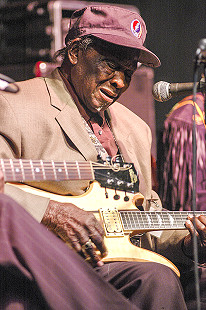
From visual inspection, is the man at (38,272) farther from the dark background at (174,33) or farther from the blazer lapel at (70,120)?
the dark background at (174,33)

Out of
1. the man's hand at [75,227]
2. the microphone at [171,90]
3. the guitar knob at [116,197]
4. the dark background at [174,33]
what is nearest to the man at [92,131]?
the man's hand at [75,227]

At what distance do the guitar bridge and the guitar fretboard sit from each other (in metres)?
0.03

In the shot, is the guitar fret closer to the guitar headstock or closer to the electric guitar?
the electric guitar

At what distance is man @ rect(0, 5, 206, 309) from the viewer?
174cm

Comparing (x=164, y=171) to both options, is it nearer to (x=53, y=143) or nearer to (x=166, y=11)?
(x=53, y=143)

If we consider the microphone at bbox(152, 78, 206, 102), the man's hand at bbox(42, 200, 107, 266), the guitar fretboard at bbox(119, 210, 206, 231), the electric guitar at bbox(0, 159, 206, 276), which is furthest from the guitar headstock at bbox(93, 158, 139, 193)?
the microphone at bbox(152, 78, 206, 102)

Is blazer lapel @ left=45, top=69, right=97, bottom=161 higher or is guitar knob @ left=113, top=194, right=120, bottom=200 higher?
blazer lapel @ left=45, top=69, right=97, bottom=161

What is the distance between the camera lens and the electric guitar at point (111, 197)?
1776 mm

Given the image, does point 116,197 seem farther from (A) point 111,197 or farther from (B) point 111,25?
(B) point 111,25

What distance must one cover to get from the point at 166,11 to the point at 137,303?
2.61 metres

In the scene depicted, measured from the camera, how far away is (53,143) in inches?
78.0

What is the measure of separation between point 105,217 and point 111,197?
10 centimetres

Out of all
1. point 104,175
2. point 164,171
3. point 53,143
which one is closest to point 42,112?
point 53,143

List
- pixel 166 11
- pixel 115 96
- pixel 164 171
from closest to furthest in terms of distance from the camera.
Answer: pixel 115 96 → pixel 164 171 → pixel 166 11
